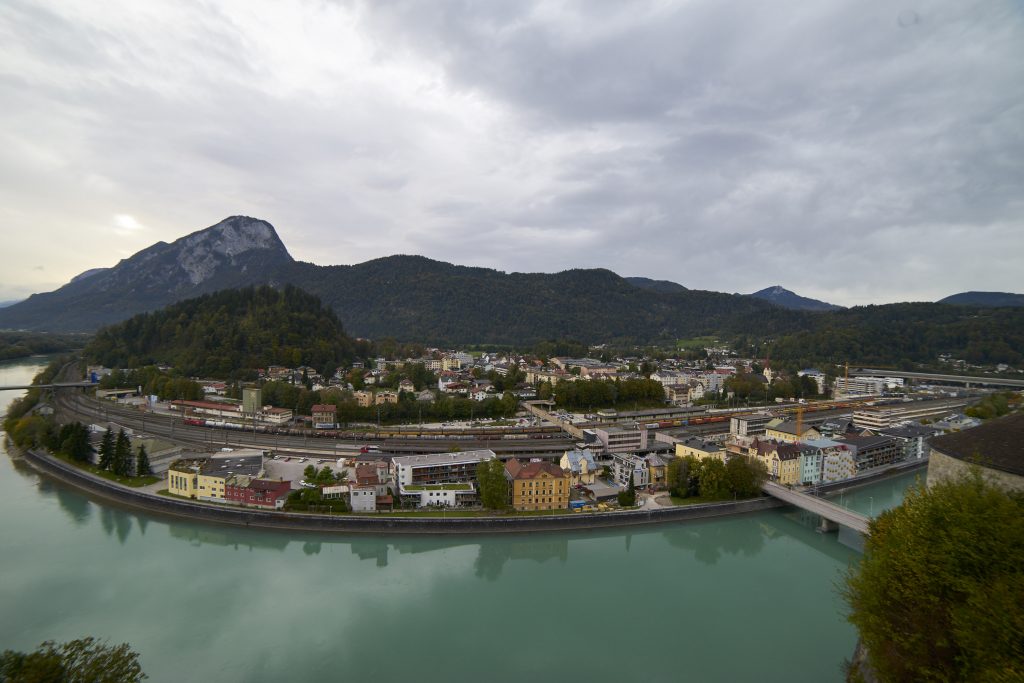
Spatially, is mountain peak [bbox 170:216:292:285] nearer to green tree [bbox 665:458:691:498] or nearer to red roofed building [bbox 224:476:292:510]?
red roofed building [bbox 224:476:292:510]

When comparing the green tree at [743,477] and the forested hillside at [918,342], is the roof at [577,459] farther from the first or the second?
the forested hillside at [918,342]

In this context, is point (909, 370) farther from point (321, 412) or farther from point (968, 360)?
point (321, 412)

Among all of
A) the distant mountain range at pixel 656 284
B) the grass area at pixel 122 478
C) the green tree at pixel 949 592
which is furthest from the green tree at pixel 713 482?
the distant mountain range at pixel 656 284

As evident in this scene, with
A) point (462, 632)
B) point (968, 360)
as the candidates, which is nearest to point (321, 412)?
point (462, 632)

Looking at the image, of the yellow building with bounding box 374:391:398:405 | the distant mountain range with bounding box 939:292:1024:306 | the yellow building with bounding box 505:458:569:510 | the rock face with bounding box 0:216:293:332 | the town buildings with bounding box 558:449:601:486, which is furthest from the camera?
the distant mountain range with bounding box 939:292:1024:306

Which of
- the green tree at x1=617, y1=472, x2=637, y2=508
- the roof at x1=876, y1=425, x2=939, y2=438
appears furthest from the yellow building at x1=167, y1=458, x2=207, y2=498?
the roof at x1=876, y1=425, x2=939, y2=438

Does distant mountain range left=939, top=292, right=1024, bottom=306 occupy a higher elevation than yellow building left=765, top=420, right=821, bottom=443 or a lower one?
higher

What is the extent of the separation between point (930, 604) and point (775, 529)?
659 cm

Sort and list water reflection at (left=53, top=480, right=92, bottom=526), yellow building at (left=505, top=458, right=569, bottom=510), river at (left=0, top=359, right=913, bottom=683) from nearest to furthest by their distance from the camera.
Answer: river at (left=0, top=359, right=913, bottom=683), water reflection at (left=53, top=480, right=92, bottom=526), yellow building at (left=505, top=458, right=569, bottom=510)

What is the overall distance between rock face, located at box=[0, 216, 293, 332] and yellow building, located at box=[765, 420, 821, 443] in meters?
62.6

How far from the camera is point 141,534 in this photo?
29.1 feet

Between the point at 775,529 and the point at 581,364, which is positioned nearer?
the point at 775,529

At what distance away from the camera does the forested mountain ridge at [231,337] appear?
79.6 feet

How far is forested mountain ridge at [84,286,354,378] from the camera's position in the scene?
2425 centimetres
